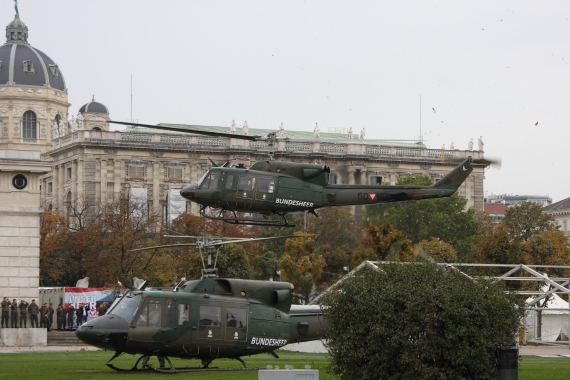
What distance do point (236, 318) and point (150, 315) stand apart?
2.53m

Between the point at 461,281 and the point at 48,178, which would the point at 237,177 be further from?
the point at 48,178

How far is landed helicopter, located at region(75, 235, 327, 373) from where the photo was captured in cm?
3497

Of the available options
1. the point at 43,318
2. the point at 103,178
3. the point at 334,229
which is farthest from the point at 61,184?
the point at 43,318

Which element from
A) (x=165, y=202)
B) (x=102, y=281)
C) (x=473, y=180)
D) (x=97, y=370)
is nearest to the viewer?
(x=97, y=370)

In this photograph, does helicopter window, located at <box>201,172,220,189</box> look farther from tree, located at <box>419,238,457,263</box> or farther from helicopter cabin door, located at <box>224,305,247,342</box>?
tree, located at <box>419,238,457,263</box>

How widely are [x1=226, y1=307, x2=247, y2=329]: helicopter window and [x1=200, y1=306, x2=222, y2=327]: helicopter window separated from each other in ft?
0.87

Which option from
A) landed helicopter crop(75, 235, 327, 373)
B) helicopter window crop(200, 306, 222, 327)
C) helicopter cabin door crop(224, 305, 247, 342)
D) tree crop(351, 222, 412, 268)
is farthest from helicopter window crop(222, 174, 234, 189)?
tree crop(351, 222, 412, 268)

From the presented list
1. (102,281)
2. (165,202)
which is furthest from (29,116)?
(102,281)

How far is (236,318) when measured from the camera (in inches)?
1431

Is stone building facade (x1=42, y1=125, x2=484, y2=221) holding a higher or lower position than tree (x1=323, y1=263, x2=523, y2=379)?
higher

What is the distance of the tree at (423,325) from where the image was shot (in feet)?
96.8

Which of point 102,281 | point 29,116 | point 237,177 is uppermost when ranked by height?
point 29,116

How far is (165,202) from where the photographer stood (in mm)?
147250

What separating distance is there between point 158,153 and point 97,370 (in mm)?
115222
